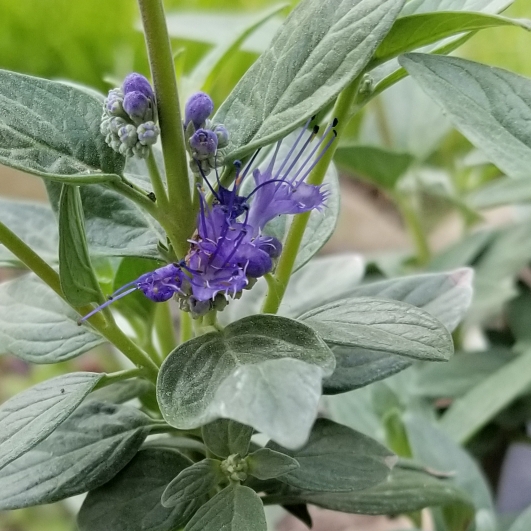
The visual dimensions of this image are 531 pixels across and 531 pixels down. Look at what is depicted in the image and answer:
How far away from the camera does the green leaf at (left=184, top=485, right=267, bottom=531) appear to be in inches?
15.4

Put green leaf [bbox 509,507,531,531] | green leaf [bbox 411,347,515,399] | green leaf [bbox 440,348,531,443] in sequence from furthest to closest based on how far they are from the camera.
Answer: green leaf [bbox 411,347,515,399] → green leaf [bbox 440,348,531,443] → green leaf [bbox 509,507,531,531]

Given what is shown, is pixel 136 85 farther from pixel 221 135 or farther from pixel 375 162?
pixel 375 162

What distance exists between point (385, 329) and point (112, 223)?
8.6 inches

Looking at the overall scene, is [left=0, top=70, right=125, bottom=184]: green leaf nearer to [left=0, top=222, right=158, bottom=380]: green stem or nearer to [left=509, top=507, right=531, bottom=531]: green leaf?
[left=0, top=222, right=158, bottom=380]: green stem

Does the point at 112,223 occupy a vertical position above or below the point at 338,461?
above

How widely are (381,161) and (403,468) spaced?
0.52m

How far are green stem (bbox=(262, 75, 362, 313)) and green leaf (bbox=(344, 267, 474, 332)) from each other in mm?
95

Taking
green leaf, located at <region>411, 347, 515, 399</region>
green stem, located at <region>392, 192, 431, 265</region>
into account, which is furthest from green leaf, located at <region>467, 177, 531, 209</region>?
green leaf, located at <region>411, 347, 515, 399</region>

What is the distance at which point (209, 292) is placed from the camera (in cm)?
37

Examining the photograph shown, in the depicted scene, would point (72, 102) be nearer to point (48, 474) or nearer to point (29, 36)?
point (48, 474)

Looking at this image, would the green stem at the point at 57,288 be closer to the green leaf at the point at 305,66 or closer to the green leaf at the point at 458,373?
the green leaf at the point at 305,66

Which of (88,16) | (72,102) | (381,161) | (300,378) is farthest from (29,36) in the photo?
(300,378)

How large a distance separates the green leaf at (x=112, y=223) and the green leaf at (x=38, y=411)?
0.09 m

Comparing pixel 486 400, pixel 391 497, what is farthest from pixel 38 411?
pixel 486 400
